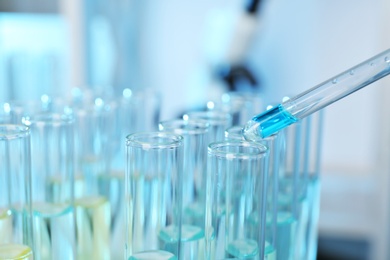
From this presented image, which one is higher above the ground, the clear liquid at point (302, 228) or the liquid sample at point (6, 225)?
the liquid sample at point (6, 225)

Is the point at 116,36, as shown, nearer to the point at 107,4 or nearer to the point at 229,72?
the point at 107,4

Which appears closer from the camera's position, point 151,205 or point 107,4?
point 151,205

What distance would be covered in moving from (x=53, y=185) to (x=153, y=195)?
12 centimetres

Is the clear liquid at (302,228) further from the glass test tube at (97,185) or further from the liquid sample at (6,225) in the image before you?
the liquid sample at (6,225)

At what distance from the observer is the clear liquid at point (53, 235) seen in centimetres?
53

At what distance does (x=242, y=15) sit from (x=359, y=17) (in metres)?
0.38

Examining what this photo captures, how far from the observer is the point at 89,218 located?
575mm

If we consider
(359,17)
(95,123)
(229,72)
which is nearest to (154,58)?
(229,72)

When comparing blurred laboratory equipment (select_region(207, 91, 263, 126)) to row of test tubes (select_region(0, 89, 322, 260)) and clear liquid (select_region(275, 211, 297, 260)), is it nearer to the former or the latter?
row of test tubes (select_region(0, 89, 322, 260))

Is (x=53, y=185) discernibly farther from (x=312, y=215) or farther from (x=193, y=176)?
(x=312, y=215)

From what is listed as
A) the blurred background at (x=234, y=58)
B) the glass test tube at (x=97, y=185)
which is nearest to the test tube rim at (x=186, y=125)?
the glass test tube at (x=97, y=185)

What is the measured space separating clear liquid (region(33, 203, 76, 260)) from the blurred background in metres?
1.00

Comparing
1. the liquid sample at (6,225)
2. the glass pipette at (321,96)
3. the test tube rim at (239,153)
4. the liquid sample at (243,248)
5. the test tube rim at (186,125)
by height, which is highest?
the glass pipette at (321,96)

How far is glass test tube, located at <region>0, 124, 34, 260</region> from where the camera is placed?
486 millimetres
